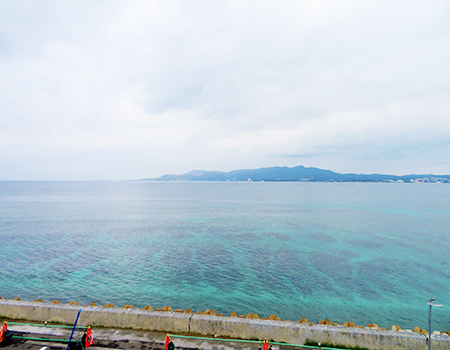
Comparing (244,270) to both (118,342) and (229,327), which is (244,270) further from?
(118,342)

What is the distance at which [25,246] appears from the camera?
36.1m

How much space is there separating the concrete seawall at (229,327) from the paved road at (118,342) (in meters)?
0.46

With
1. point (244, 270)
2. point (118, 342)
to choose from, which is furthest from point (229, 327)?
point (244, 270)

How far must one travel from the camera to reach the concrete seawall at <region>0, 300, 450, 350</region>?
1018cm

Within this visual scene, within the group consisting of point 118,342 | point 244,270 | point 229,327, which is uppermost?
A: point 229,327

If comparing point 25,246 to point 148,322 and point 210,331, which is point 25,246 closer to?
point 148,322

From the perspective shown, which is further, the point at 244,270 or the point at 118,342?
the point at 244,270

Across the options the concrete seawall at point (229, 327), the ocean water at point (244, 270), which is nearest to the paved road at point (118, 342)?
the concrete seawall at point (229, 327)

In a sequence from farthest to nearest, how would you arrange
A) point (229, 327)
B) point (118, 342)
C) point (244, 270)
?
point (244, 270) < point (229, 327) < point (118, 342)

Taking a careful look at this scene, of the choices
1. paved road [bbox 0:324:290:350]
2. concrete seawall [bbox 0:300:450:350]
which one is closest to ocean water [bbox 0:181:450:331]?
concrete seawall [bbox 0:300:450:350]

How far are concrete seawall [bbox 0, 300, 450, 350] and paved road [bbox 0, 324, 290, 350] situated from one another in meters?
0.46

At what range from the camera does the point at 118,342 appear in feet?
32.9

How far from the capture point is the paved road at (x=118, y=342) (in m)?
9.74

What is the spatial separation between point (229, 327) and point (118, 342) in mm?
4606
